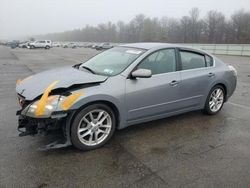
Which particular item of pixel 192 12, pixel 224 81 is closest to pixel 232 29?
pixel 192 12

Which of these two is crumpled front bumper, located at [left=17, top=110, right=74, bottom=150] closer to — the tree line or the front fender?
the front fender

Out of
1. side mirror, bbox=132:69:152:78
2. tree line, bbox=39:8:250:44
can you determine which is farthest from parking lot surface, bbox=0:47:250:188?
tree line, bbox=39:8:250:44

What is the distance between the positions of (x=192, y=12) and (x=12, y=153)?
284 ft

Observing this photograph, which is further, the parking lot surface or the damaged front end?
the damaged front end

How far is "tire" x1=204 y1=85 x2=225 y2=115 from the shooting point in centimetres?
495

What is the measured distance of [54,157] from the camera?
3.20 metres

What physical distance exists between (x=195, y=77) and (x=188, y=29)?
77.1 metres

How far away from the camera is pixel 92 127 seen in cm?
345

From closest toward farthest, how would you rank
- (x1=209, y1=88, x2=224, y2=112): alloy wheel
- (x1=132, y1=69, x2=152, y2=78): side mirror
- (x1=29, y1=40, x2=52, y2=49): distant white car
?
1. (x1=132, y1=69, x2=152, y2=78): side mirror
2. (x1=209, y1=88, x2=224, y2=112): alloy wheel
3. (x1=29, y1=40, x2=52, y2=49): distant white car

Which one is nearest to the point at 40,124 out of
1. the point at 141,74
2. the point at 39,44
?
the point at 141,74

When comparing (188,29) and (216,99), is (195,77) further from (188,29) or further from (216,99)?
(188,29)

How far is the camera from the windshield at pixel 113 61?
12.8 feet

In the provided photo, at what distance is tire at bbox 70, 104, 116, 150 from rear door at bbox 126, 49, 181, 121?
0.37 metres

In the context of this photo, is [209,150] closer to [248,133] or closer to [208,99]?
[248,133]
